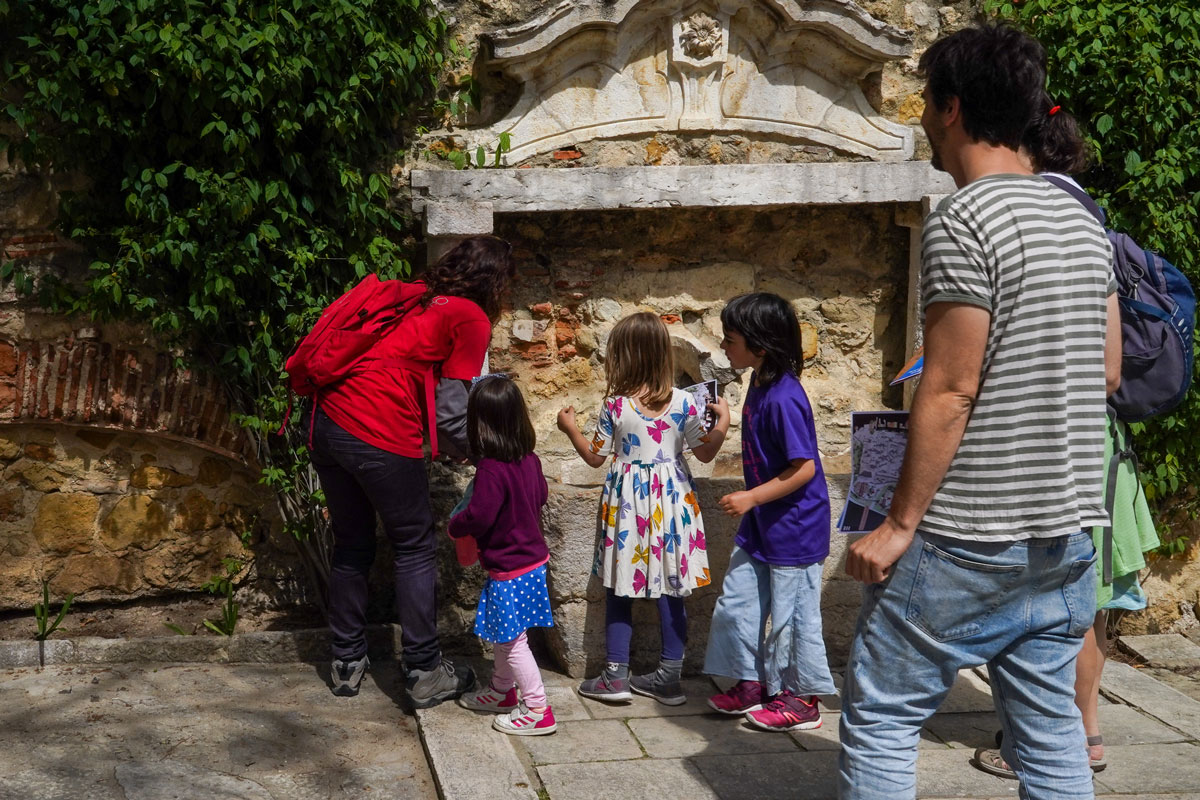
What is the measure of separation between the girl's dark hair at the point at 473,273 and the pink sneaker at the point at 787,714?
5.35ft

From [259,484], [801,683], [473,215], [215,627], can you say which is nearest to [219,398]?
[259,484]

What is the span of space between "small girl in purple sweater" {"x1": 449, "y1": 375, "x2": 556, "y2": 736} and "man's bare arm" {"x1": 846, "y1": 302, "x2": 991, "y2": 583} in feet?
5.44

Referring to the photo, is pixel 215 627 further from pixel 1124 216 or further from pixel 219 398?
pixel 1124 216

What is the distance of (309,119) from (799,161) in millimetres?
2129

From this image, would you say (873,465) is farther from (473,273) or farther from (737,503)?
(473,273)

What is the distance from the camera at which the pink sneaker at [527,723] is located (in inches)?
144

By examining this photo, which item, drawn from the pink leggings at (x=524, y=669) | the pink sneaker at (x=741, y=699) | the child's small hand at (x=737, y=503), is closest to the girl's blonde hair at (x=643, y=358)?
the child's small hand at (x=737, y=503)

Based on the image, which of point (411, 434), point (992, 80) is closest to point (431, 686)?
point (411, 434)

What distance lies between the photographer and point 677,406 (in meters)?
3.91

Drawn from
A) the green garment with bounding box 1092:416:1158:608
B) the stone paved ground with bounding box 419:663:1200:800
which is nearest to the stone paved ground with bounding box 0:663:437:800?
the stone paved ground with bounding box 419:663:1200:800

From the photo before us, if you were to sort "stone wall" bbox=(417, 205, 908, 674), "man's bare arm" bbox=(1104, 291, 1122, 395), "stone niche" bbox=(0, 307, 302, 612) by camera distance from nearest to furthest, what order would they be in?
"man's bare arm" bbox=(1104, 291, 1122, 395) < "stone niche" bbox=(0, 307, 302, 612) < "stone wall" bbox=(417, 205, 908, 674)

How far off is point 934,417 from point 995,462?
0.14m

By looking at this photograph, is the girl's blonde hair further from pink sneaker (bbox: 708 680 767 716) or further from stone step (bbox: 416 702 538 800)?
stone step (bbox: 416 702 538 800)

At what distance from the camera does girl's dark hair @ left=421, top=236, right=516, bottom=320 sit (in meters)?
3.86
